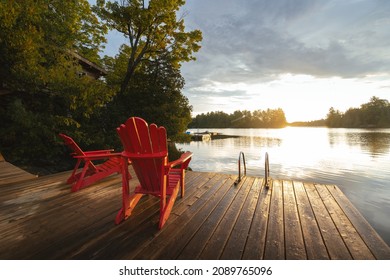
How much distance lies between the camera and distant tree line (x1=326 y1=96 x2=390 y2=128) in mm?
73312

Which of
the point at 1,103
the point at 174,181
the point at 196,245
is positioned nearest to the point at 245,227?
the point at 196,245

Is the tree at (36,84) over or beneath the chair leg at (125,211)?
over

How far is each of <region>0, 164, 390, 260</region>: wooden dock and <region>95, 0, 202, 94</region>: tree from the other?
11427 millimetres

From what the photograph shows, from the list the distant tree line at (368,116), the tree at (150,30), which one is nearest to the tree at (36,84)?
the tree at (150,30)

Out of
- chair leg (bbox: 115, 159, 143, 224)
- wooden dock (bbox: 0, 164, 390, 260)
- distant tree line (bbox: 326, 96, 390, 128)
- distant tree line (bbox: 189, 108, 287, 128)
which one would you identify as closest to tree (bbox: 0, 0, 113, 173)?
wooden dock (bbox: 0, 164, 390, 260)

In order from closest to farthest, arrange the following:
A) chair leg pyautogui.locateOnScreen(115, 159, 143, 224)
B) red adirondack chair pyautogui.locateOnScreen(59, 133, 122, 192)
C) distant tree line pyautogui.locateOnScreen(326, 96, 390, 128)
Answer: chair leg pyautogui.locateOnScreen(115, 159, 143, 224)
red adirondack chair pyautogui.locateOnScreen(59, 133, 122, 192)
distant tree line pyautogui.locateOnScreen(326, 96, 390, 128)

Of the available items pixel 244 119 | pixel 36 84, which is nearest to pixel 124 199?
pixel 36 84

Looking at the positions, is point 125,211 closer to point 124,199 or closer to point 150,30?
point 124,199

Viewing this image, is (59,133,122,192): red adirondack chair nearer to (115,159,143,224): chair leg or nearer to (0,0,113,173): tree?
(115,159,143,224): chair leg

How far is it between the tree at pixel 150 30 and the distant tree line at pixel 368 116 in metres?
99.2

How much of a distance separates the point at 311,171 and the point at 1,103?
18.7m

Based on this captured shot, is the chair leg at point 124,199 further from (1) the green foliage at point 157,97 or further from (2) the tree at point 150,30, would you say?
(2) the tree at point 150,30

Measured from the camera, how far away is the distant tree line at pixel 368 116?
73.3 meters

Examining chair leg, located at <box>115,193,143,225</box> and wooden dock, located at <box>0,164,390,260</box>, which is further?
chair leg, located at <box>115,193,143,225</box>
